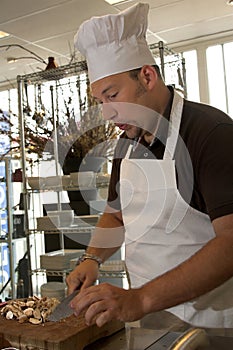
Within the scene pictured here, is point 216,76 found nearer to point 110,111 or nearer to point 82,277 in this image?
point 110,111

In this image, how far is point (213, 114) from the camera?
3.40 ft

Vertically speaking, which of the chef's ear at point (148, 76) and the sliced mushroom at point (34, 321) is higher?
the chef's ear at point (148, 76)

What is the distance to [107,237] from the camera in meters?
1.36

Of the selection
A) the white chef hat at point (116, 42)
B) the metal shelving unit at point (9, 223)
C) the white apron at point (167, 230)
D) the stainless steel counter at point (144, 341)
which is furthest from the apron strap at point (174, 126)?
the metal shelving unit at point (9, 223)

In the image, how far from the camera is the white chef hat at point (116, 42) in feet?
3.77

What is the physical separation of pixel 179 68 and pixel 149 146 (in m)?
1.50

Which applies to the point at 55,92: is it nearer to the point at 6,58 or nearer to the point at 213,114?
the point at 6,58

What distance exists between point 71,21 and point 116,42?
6.61 feet

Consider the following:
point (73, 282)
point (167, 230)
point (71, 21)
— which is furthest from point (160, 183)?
point (71, 21)

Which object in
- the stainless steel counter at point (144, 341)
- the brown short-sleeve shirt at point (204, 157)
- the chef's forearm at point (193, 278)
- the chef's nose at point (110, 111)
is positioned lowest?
the stainless steel counter at point (144, 341)

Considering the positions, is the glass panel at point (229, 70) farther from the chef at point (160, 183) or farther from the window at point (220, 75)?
the chef at point (160, 183)

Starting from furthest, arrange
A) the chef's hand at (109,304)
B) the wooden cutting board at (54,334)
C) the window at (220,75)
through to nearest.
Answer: the window at (220,75)
the wooden cutting board at (54,334)
the chef's hand at (109,304)

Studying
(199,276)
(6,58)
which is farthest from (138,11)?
(6,58)

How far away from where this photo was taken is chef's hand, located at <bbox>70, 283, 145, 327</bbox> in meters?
0.81
